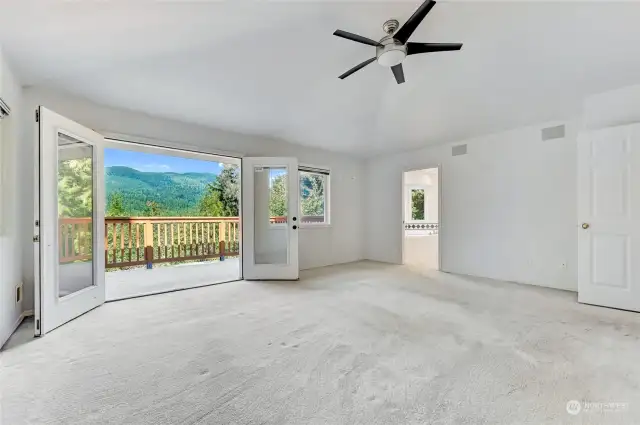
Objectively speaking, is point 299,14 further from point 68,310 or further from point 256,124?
point 68,310

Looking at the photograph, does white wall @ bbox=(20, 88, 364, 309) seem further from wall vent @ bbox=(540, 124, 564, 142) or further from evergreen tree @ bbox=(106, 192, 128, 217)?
evergreen tree @ bbox=(106, 192, 128, 217)

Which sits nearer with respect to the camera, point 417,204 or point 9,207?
point 9,207

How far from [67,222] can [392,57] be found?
3.64 metres

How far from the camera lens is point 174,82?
332 cm

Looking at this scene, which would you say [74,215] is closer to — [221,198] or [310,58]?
[310,58]

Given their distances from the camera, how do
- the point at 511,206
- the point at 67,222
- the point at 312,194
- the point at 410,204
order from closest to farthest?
the point at 67,222 < the point at 511,206 < the point at 312,194 < the point at 410,204

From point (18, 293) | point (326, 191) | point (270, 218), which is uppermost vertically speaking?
point (326, 191)

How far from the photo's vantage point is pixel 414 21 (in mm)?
2148

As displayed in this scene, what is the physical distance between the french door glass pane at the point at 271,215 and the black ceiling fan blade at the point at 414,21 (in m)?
2.90

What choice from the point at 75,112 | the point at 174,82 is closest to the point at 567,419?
the point at 174,82

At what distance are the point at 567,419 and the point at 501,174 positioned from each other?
13.2ft

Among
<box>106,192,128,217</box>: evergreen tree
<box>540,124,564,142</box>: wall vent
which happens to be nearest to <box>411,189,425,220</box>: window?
<box>540,124,564,142</box>: wall vent

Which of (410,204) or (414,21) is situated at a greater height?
(414,21)
